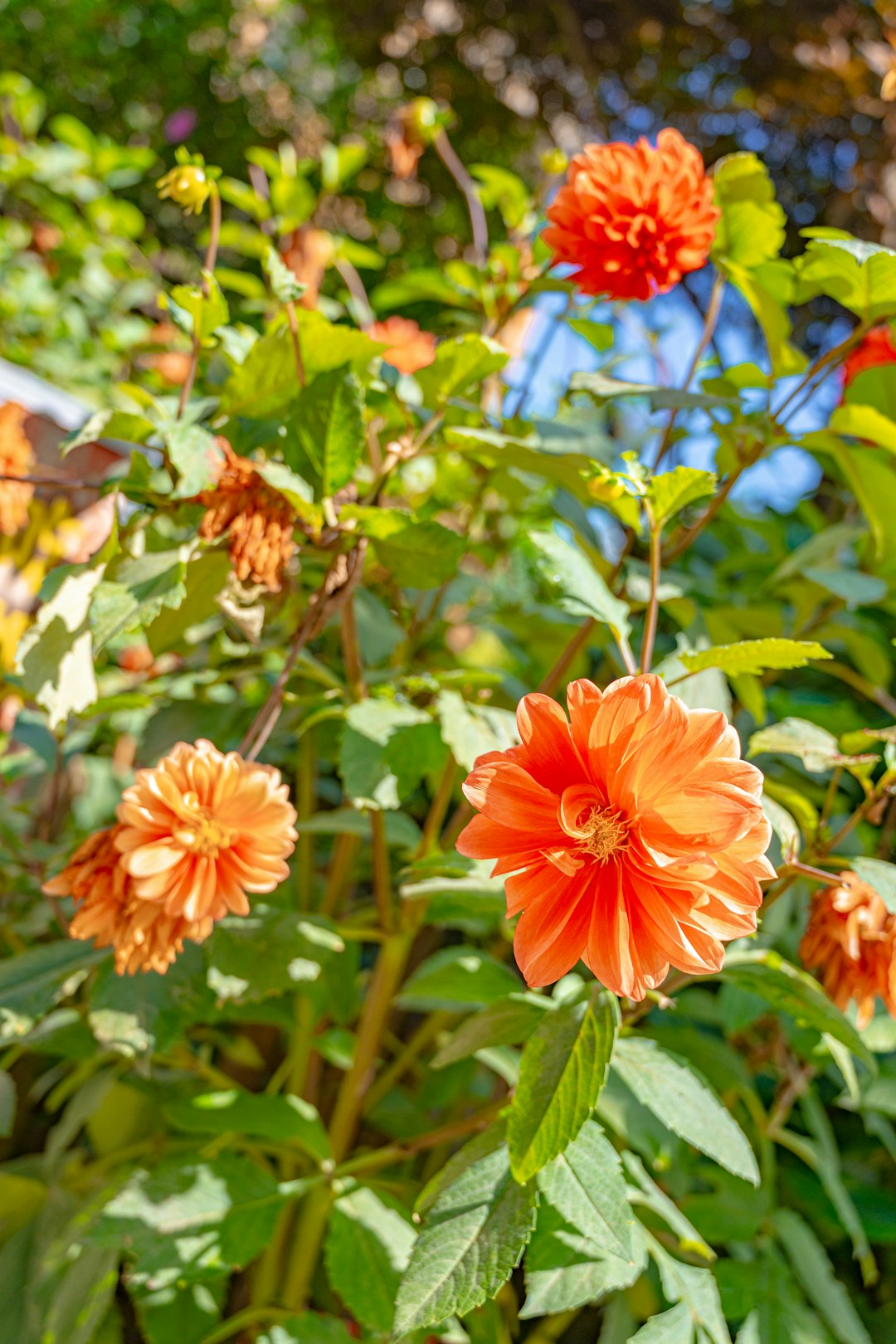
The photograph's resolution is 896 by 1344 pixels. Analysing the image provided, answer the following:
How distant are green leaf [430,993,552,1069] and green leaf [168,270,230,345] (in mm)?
470

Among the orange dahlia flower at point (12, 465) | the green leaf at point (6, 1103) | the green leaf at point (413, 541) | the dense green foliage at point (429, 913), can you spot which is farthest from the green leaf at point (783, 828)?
the orange dahlia flower at point (12, 465)

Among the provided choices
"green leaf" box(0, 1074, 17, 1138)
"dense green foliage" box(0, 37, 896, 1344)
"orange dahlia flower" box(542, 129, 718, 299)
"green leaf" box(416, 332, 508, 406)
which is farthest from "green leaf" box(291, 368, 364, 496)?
"green leaf" box(0, 1074, 17, 1138)

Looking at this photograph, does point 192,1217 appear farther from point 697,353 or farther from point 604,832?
point 697,353

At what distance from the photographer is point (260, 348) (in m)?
0.63

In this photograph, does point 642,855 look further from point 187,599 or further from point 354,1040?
point 354,1040

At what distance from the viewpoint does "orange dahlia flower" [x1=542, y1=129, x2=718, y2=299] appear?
65cm

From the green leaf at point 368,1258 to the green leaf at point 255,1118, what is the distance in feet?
0.16

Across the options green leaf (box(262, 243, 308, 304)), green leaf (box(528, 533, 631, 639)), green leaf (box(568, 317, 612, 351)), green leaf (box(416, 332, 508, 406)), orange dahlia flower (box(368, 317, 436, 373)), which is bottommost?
orange dahlia flower (box(368, 317, 436, 373))

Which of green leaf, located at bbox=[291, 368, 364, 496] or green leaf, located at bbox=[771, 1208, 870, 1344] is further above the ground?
green leaf, located at bbox=[291, 368, 364, 496]

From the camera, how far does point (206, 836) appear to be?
1.66 feet

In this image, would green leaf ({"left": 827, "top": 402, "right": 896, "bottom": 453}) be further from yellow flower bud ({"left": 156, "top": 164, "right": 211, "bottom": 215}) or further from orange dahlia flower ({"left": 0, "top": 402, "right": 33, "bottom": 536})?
orange dahlia flower ({"left": 0, "top": 402, "right": 33, "bottom": 536})

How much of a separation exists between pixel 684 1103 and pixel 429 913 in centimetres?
27

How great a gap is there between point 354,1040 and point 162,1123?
0.20 metres

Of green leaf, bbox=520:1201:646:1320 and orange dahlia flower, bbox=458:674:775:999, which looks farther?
green leaf, bbox=520:1201:646:1320
